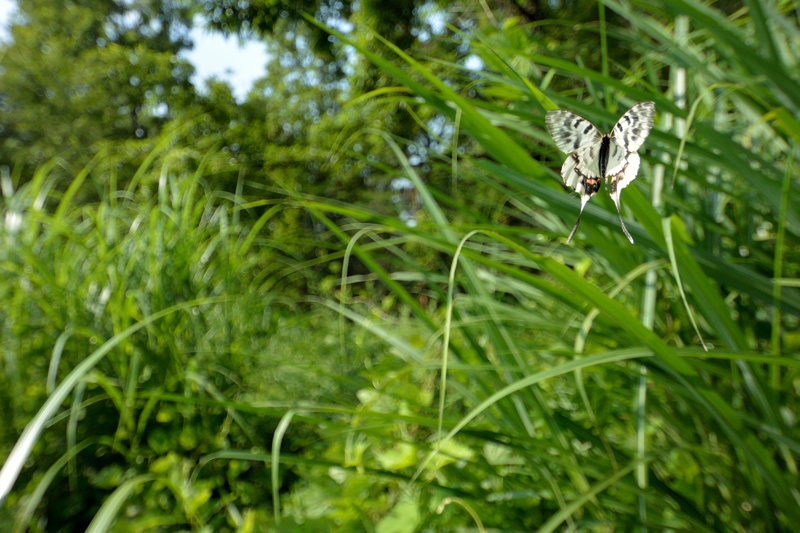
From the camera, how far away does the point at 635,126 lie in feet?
0.62

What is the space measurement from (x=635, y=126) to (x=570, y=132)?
1.3 inches

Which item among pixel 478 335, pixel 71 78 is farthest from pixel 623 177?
pixel 71 78

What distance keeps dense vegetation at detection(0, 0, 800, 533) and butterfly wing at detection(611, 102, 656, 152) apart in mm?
169

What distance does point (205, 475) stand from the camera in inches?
49.7

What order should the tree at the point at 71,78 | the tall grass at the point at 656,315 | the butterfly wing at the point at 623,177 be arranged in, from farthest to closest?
1. the tree at the point at 71,78
2. the tall grass at the point at 656,315
3. the butterfly wing at the point at 623,177

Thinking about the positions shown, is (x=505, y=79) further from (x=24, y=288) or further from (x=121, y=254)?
→ (x=24, y=288)

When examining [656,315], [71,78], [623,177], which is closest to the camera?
[623,177]

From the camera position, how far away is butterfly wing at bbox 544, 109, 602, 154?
0.21m

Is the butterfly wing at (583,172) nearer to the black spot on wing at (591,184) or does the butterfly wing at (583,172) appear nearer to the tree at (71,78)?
the black spot on wing at (591,184)

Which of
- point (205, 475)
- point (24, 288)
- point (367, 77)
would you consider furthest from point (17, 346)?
point (367, 77)

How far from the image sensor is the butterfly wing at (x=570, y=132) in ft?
0.69

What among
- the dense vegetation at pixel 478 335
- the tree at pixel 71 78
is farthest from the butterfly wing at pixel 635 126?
the tree at pixel 71 78

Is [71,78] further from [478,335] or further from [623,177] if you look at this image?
[623,177]

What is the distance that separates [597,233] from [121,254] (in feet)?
3.64
